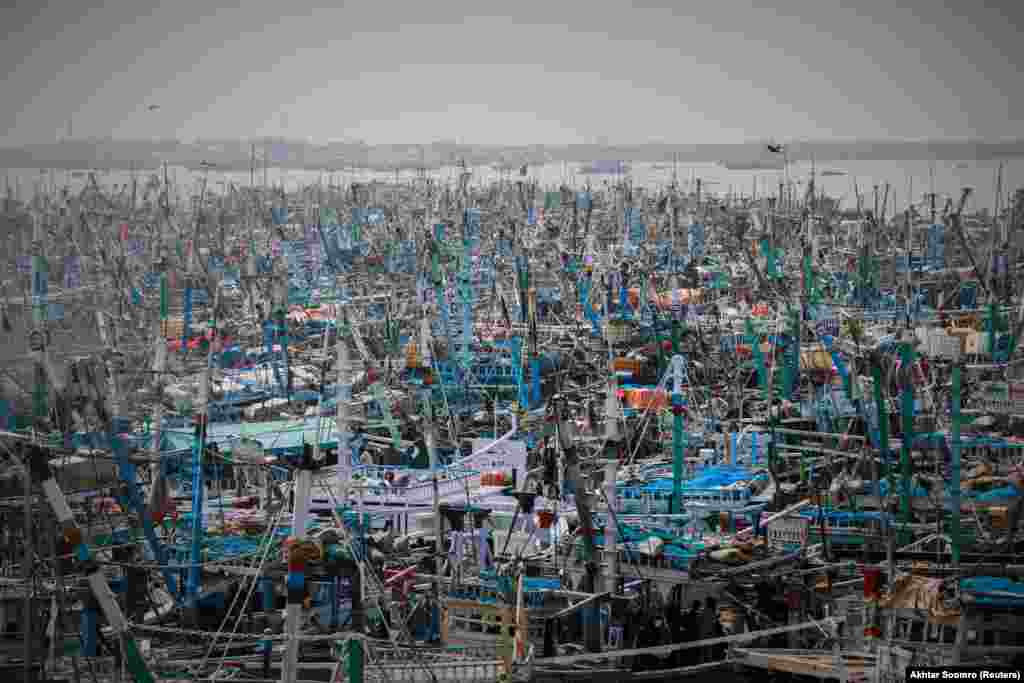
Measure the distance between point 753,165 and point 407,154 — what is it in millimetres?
23106

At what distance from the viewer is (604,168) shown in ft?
246

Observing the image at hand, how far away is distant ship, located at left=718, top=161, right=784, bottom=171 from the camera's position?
234 feet

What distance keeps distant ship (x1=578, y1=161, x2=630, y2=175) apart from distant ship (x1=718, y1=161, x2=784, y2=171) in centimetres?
654

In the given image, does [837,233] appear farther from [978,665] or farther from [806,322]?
[978,665]

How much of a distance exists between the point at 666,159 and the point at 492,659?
8710 cm

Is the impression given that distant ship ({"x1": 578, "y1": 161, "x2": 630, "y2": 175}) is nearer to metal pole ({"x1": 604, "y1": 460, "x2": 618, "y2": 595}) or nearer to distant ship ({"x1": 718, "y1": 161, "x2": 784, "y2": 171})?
distant ship ({"x1": 718, "y1": 161, "x2": 784, "y2": 171})

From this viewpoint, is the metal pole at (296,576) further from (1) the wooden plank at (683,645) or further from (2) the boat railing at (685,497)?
(2) the boat railing at (685,497)

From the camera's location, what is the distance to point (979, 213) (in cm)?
3095

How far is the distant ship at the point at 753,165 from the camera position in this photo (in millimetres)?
71438

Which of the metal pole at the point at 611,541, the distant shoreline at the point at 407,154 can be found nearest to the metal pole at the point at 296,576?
the metal pole at the point at 611,541

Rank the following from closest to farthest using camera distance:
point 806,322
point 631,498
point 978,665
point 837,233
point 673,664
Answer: point 978,665
point 673,664
point 631,498
point 806,322
point 837,233

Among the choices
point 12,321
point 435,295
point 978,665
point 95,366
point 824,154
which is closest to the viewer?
point 978,665

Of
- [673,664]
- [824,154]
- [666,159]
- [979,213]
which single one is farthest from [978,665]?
[666,159]

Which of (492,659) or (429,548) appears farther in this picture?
(429,548)
